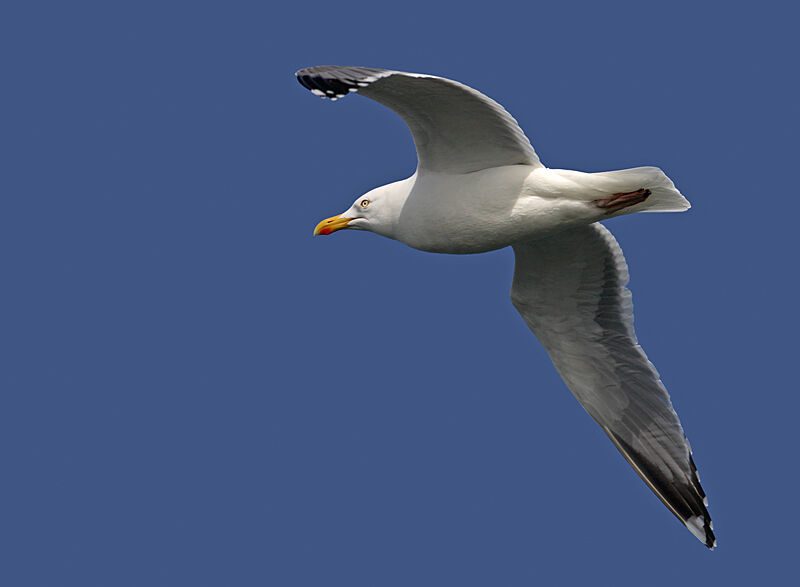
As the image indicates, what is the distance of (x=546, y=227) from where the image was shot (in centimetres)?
980

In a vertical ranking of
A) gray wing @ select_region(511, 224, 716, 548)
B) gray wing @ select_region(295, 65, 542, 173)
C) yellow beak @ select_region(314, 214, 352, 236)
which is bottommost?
gray wing @ select_region(511, 224, 716, 548)

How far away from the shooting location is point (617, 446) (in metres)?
11.4

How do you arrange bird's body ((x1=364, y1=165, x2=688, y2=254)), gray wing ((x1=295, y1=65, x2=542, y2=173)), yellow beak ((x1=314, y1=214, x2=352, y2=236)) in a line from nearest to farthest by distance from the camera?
gray wing ((x1=295, y1=65, x2=542, y2=173)) → bird's body ((x1=364, y1=165, x2=688, y2=254)) → yellow beak ((x1=314, y1=214, x2=352, y2=236))

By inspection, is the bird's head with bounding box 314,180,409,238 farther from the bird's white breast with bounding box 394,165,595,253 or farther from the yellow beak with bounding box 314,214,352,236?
the bird's white breast with bounding box 394,165,595,253

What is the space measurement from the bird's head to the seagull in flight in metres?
0.01

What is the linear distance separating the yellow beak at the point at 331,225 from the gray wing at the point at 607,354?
1490 millimetres

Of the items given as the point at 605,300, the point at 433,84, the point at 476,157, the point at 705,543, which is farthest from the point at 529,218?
the point at 705,543

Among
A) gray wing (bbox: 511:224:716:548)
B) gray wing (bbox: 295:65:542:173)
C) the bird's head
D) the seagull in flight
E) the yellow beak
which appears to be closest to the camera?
gray wing (bbox: 295:65:542:173)

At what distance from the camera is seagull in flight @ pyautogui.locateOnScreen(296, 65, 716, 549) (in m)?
9.50

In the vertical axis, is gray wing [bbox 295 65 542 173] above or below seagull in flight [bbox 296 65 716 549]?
above

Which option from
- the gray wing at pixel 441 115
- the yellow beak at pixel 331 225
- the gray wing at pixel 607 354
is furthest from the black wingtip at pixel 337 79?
the gray wing at pixel 607 354

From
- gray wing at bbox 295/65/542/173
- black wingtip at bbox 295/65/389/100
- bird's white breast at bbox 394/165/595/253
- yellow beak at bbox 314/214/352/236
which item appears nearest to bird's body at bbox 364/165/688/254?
bird's white breast at bbox 394/165/595/253

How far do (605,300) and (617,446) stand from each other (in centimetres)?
123

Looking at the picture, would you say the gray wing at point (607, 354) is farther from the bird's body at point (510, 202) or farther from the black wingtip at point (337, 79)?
the black wingtip at point (337, 79)
